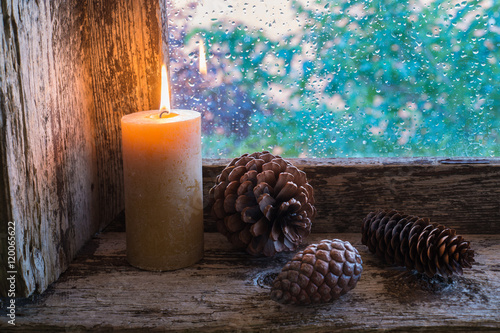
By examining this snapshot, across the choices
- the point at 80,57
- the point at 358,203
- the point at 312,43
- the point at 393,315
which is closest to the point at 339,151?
the point at 358,203

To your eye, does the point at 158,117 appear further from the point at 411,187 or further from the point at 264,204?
Result: the point at 411,187

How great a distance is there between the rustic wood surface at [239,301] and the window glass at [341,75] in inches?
10.2

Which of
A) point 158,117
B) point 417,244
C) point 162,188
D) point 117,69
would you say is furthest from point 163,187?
point 417,244

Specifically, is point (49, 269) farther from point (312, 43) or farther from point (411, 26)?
point (411, 26)

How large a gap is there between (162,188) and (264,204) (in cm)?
16

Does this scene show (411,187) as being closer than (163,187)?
No

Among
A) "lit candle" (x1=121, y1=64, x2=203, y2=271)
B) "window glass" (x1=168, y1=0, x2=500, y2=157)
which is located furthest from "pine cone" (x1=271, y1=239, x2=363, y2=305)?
"window glass" (x1=168, y1=0, x2=500, y2=157)

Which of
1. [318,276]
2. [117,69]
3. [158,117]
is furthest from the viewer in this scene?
[117,69]

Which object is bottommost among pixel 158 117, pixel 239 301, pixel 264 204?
pixel 239 301

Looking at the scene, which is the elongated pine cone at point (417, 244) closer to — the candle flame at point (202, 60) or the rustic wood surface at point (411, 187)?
the rustic wood surface at point (411, 187)

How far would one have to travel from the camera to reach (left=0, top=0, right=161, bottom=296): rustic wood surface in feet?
2.05

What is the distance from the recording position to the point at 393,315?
62 cm

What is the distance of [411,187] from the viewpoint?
2.92 feet

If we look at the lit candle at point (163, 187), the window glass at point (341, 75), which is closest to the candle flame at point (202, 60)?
the window glass at point (341, 75)
